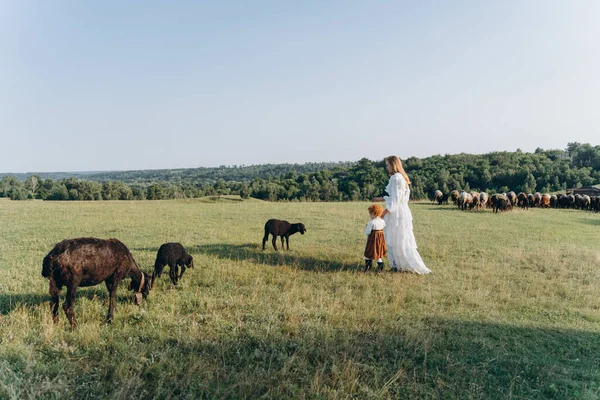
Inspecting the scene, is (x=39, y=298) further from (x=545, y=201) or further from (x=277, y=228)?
(x=545, y=201)

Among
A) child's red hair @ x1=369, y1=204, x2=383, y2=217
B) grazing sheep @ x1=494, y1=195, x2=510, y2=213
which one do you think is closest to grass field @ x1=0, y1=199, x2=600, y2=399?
child's red hair @ x1=369, y1=204, x2=383, y2=217

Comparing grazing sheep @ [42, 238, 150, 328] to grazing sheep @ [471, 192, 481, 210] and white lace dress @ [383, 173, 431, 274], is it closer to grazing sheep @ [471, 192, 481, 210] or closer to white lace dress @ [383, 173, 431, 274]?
white lace dress @ [383, 173, 431, 274]

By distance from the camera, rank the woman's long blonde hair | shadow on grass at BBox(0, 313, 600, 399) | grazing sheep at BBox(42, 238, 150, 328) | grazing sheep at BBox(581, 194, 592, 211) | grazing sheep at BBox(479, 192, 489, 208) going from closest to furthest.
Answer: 1. shadow on grass at BBox(0, 313, 600, 399)
2. grazing sheep at BBox(42, 238, 150, 328)
3. the woman's long blonde hair
4. grazing sheep at BBox(479, 192, 489, 208)
5. grazing sheep at BBox(581, 194, 592, 211)

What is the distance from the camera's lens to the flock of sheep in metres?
27.2

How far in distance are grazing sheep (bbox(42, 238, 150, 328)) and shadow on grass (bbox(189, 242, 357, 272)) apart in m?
4.40

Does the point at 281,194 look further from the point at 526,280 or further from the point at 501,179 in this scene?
the point at 526,280

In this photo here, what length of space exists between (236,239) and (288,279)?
5.74 meters

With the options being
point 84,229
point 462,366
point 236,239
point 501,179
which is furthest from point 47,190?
point 501,179

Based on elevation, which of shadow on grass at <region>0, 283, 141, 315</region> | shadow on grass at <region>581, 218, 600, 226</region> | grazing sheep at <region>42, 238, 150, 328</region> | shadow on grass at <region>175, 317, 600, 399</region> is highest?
grazing sheep at <region>42, 238, 150, 328</region>

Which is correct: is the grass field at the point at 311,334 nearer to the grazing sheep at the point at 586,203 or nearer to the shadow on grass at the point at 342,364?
the shadow on grass at the point at 342,364

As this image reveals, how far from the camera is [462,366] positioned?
418cm

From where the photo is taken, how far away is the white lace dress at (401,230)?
8352 millimetres

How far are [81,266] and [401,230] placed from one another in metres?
6.82

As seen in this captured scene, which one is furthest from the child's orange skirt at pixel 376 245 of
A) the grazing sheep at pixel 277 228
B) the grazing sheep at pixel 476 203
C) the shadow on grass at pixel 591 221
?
the grazing sheep at pixel 476 203
